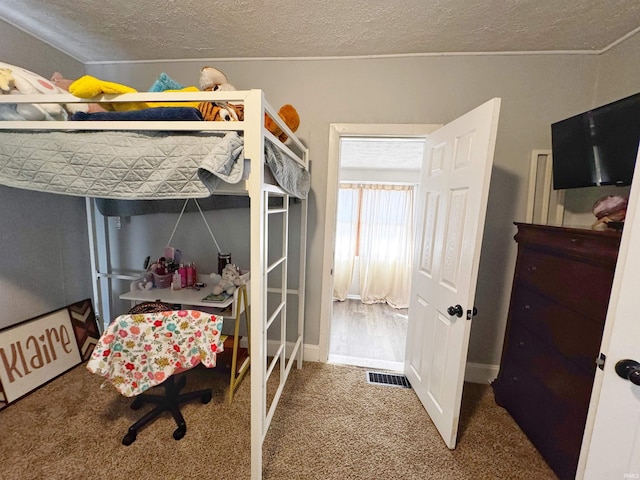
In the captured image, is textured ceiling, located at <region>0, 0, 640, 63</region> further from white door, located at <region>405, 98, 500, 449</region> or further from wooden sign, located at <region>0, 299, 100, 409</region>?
wooden sign, located at <region>0, 299, 100, 409</region>

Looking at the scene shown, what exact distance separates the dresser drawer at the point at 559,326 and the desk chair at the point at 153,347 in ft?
5.99

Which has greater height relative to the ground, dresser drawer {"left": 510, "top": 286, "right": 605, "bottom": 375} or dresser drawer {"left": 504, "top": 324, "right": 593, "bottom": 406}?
dresser drawer {"left": 510, "top": 286, "right": 605, "bottom": 375}

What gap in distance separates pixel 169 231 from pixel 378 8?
7.47ft

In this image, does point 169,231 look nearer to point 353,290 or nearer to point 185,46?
point 185,46

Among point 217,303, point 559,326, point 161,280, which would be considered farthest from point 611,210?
point 161,280

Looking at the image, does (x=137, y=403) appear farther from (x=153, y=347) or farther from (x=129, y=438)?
(x=153, y=347)

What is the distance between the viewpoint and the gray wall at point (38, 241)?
1740 mm

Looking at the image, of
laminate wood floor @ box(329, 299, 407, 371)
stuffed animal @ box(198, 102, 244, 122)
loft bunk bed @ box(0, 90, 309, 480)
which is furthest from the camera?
laminate wood floor @ box(329, 299, 407, 371)

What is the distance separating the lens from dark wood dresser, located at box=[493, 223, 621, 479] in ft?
3.83

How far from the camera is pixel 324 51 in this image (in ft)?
6.09

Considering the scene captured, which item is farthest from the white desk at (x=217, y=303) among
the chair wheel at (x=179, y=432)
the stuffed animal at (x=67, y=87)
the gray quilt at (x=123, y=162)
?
the stuffed animal at (x=67, y=87)

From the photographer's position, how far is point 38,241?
1.94m

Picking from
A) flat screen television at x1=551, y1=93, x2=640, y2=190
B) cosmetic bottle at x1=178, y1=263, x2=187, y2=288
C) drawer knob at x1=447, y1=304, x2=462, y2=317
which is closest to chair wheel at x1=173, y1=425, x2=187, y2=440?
cosmetic bottle at x1=178, y1=263, x2=187, y2=288

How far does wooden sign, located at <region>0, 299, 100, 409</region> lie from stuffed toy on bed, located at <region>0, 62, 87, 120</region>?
1501 mm
